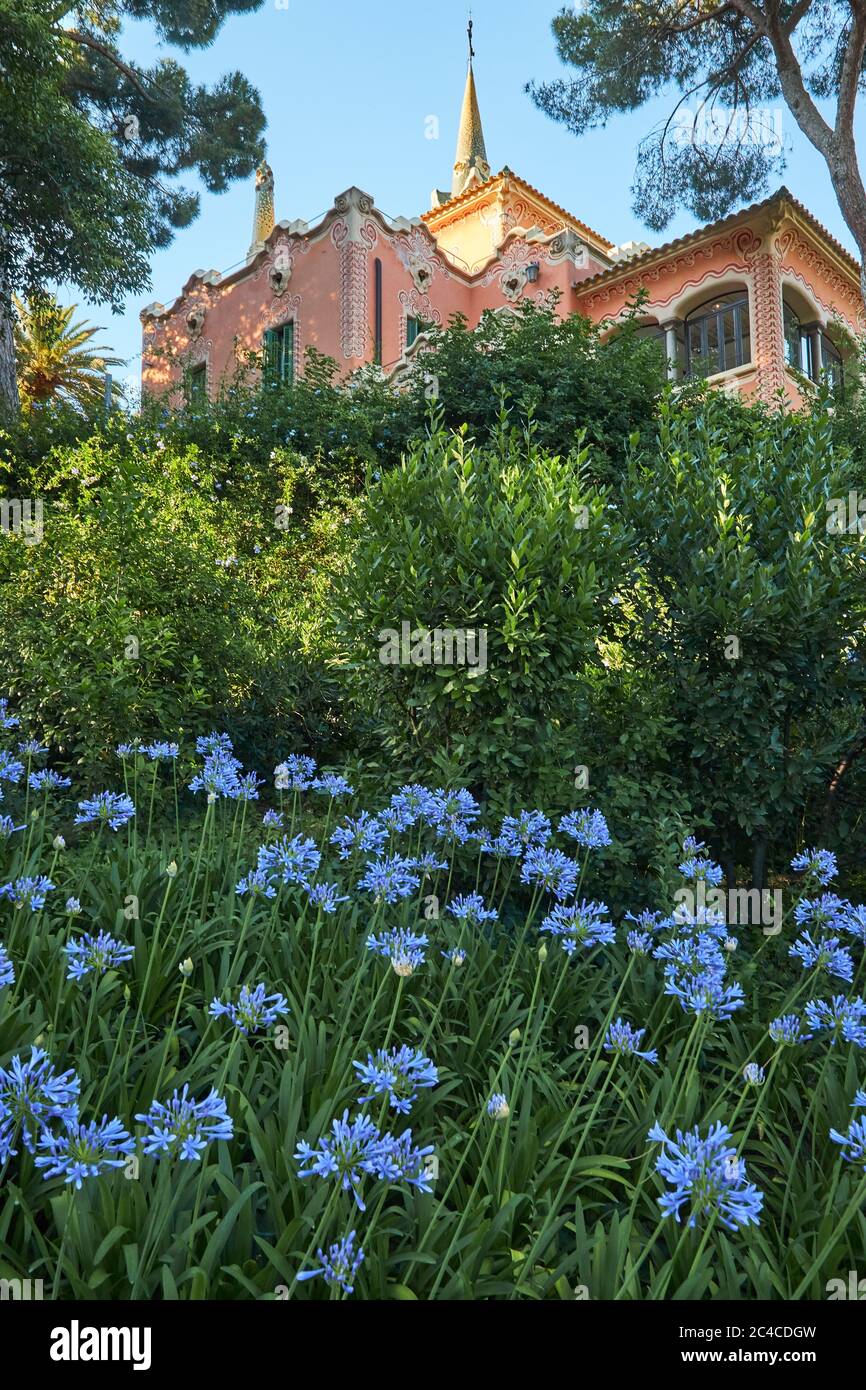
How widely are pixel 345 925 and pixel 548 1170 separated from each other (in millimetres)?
1441

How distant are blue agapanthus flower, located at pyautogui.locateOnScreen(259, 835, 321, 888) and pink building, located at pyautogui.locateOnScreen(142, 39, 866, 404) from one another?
14.0m

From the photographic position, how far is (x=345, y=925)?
140 inches

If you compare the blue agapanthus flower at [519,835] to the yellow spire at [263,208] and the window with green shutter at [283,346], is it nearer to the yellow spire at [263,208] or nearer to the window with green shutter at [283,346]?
the window with green shutter at [283,346]

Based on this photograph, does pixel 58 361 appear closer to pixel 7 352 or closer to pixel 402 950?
pixel 7 352

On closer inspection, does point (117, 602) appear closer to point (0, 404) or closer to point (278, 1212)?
point (278, 1212)

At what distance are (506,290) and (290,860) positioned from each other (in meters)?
18.5

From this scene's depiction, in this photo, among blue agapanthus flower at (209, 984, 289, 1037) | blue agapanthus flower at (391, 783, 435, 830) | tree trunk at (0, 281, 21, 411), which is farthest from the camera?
tree trunk at (0, 281, 21, 411)

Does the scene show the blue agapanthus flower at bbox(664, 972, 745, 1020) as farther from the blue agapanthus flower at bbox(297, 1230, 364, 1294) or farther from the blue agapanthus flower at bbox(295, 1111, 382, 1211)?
the blue agapanthus flower at bbox(297, 1230, 364, 1294)

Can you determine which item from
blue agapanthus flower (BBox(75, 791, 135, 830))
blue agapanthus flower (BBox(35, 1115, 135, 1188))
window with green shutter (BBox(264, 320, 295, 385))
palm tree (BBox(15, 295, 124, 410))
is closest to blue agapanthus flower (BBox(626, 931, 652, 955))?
blue agapanthus flower (BBox(35, 1115, 135, 1188))

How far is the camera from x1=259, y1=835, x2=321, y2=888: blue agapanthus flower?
9.89ft

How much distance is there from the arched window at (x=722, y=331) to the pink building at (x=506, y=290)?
25 millimetres

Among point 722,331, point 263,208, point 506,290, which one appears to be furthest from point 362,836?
point 263,208

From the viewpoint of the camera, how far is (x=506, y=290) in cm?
1912

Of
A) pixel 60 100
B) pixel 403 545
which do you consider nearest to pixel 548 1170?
pixel 403 545
